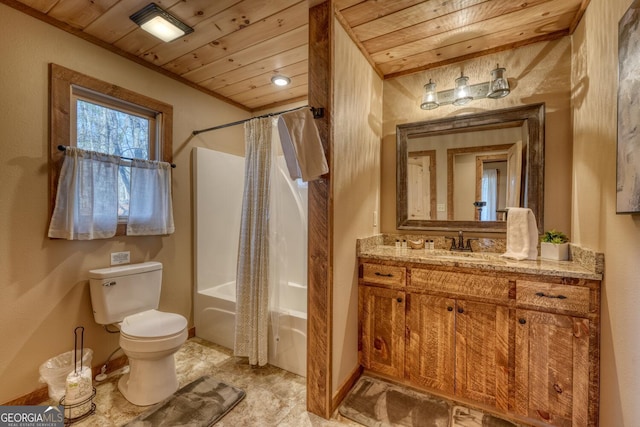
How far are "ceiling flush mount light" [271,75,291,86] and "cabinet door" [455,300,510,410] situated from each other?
2294 millimetres

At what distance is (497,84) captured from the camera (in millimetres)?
1929

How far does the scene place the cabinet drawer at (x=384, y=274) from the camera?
1904mm

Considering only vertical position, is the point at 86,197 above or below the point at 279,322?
above

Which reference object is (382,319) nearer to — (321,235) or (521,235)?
(321,235)

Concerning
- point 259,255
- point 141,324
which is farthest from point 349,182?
point 141,324

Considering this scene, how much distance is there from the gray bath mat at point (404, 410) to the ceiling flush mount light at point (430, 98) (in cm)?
210

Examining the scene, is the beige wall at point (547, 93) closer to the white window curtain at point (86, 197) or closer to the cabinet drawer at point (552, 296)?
the cabinet drawer at point (552, 296)

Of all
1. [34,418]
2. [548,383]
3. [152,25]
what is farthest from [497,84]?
[34,418]

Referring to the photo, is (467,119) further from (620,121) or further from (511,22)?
(620,121)

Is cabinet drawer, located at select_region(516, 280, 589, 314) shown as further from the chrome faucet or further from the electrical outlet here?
the electrical outlet

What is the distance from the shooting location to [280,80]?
8.39 feet

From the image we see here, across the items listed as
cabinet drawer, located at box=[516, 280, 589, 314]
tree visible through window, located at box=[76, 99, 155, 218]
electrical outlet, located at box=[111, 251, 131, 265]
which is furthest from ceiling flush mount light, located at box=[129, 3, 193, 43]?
cabinet drawer, located at box=[516, 280, 589, 314]

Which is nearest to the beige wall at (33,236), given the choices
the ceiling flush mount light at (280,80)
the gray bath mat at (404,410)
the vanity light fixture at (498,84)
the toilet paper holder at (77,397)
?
the toilet paper holder at (77,397)

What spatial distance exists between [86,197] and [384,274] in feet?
6.94
